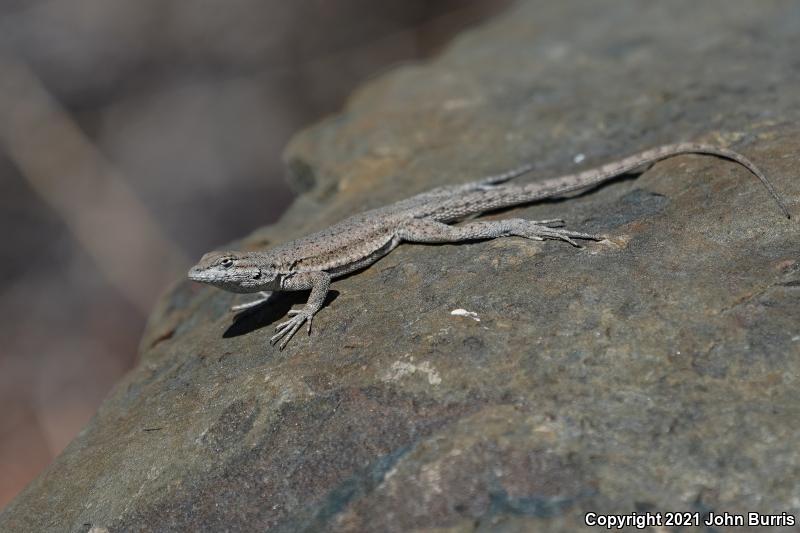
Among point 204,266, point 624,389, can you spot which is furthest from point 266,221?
point 624,389

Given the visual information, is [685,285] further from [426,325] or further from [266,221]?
[266,221]

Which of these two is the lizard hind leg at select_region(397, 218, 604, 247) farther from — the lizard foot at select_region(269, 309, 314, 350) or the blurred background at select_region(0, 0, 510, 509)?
the blurred background at select_region(0, 0, 510, 509)

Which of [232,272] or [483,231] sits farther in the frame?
[483,231]

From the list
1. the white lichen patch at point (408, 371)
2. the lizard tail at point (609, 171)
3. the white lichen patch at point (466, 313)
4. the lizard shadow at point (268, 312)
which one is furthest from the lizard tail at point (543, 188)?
the white lichen patch at point (408, 371)

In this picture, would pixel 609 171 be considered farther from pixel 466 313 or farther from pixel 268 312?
pixel 268 312

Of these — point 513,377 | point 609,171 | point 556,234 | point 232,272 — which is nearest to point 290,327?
point 232,272

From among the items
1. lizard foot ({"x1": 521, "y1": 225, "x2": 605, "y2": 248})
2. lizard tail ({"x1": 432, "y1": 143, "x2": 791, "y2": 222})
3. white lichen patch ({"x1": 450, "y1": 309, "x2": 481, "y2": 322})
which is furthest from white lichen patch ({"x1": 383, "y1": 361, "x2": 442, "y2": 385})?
lizard tail ({"x1": 432, "y1": 143, "x2": 791, "y2": 222})

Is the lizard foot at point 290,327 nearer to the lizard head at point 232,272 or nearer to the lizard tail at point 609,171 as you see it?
the lizard head at point 232,272
